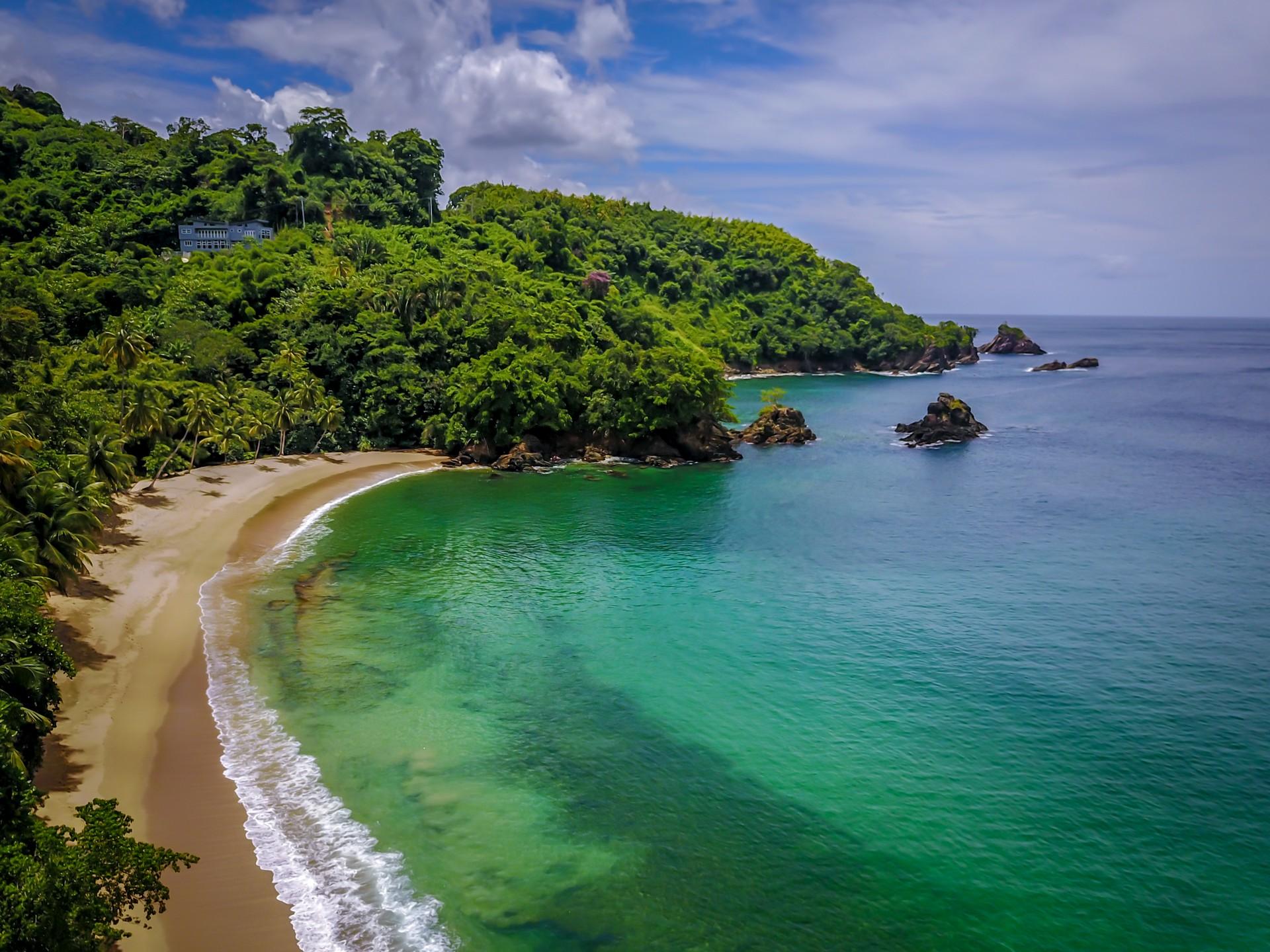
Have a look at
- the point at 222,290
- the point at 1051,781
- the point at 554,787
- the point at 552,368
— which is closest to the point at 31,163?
the point at 222,290

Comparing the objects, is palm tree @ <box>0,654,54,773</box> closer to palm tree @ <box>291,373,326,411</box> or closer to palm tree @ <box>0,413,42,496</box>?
palm tree @ <box>0,413,42,496</box>

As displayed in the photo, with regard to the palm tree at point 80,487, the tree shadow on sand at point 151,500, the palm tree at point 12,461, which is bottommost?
the tree shadow on sand at point 151,500

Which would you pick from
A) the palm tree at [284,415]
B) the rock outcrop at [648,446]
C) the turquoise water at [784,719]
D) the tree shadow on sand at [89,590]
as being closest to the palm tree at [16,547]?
the tree shadow on sand at [89,590]

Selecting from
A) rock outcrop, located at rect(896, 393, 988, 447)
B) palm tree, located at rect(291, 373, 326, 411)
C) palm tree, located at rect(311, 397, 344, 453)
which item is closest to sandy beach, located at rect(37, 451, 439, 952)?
palm tree, located at rect(291, 373, 326, 411)

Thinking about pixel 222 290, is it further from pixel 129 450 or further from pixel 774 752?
pixel 774 752

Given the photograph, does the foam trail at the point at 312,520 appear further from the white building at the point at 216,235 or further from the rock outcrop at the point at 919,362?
the rock outcrop at the point at 919,362
